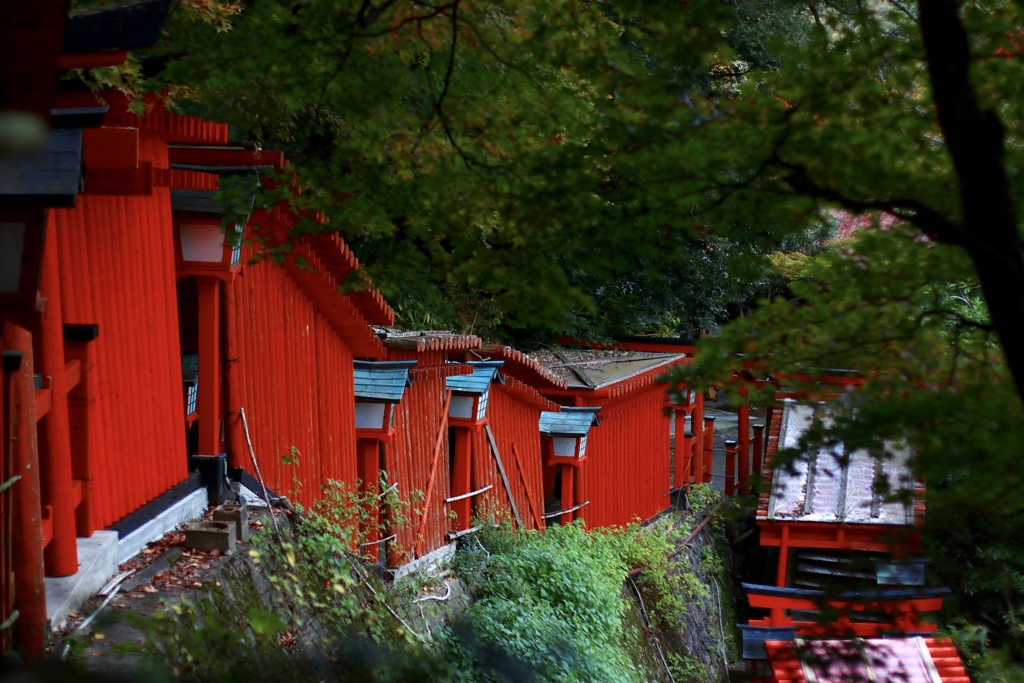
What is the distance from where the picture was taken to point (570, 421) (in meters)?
13.7

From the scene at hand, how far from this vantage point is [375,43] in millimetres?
4539

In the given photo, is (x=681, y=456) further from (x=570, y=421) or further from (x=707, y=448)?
(x=570, y=421)

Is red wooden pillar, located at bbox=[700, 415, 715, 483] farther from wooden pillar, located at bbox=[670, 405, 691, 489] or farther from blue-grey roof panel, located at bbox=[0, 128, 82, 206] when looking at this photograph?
blue-grey roof panel, located at bbox=[0, 128, 82, 206]

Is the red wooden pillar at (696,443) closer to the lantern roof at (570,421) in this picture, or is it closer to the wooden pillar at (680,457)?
the wooden pillar at (680,457)

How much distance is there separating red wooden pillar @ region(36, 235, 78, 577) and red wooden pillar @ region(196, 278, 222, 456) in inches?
70.9

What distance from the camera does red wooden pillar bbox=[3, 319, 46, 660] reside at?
4105mm

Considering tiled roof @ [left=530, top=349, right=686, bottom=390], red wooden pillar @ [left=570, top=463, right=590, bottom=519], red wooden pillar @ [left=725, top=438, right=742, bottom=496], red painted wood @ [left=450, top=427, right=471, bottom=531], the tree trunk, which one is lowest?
red wooden pillar @ [left=725, top=438, right=742, bottom=496]

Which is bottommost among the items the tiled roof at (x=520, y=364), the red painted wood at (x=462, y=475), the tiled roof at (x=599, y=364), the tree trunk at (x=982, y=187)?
the red painted wood at (x=462, y=475)

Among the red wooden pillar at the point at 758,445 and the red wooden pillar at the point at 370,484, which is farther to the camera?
the red wooden pillar at the point at 758,445

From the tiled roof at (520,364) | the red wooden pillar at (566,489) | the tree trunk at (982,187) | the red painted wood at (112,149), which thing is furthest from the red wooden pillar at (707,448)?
the tree trunk at (982,187)

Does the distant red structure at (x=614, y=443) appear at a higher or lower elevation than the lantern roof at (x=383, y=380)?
lower

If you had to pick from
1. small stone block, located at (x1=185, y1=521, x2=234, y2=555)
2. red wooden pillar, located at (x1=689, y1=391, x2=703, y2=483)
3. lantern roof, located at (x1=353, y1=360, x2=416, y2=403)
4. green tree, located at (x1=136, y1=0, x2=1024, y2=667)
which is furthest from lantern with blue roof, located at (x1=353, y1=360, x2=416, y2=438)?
red wooden pillar, located at (x1=689, y1=391, x2=703, y2=483)

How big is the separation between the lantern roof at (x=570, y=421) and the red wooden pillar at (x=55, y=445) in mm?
9089

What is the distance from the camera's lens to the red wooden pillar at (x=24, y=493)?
4.11 metres
